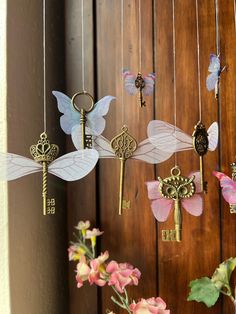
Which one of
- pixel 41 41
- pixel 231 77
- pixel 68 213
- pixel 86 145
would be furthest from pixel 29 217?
pixel 231 77

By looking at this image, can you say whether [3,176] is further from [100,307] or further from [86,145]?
[100,307]

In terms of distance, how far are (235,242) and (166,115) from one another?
26cm

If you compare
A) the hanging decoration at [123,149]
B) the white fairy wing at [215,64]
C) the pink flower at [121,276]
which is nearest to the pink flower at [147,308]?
the pink flower at [121,276]

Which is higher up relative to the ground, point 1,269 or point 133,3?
point 133,3

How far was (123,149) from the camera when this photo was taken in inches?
22.1

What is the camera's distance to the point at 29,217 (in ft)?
2.33

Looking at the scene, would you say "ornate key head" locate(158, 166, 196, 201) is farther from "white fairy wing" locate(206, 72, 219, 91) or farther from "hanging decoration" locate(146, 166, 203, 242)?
"white fairy wing" locate(206, 72, 219, 91)

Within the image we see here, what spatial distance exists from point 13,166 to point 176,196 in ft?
0.80

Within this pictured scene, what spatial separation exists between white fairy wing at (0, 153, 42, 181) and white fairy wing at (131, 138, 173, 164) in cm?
16

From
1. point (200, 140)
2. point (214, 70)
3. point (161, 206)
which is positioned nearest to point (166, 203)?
point (161, 206)

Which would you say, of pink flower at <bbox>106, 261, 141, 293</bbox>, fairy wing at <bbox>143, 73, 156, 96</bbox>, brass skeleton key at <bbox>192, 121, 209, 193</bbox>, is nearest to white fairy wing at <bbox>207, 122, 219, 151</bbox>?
brass skeleton key at <bbox>192, 121, 209, 193</bbox>

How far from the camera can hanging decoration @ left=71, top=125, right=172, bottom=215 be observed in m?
0.56

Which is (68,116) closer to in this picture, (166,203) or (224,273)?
(166,203)

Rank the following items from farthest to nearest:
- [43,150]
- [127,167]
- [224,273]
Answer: [127,167] → [224,273] → [43,150]
